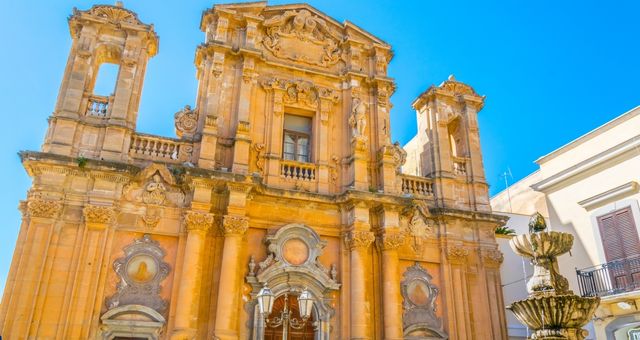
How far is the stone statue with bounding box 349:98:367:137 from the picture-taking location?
13703 millimetres

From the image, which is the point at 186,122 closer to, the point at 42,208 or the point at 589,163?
the point at 42,208

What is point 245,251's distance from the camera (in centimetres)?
1181

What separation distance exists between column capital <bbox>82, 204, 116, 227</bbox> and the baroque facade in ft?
0.10

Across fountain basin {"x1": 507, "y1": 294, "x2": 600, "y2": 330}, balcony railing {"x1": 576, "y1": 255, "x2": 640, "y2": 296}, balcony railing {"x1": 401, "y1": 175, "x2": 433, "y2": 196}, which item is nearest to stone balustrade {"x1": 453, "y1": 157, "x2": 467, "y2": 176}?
balcony railing {"x1": 401, "y1": 175, "x2": 433, "y2": 196}

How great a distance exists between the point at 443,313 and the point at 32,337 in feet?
29.7

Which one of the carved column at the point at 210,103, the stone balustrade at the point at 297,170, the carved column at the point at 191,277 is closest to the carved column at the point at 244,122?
the carved column at the point at 210,103

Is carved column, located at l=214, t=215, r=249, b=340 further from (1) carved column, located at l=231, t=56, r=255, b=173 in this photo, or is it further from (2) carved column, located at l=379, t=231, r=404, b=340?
(2) carved column, located at l=379, t=231, r=404, b=340

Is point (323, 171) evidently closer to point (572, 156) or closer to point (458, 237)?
point (458, 237)

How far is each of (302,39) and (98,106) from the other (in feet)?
19.6

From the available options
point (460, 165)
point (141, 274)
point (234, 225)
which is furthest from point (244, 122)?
point (460, 165)

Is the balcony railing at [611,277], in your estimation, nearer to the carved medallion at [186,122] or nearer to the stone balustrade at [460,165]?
the stone balustrade at [460,165]

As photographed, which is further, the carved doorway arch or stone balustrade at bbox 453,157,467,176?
stone balustrade at bbox 453,157,467,176

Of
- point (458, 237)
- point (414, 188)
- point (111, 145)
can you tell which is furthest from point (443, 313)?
point (111, 145)

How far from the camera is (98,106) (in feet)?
40.4
